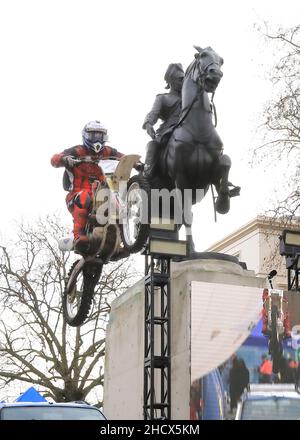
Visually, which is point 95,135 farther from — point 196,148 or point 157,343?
point 157,343

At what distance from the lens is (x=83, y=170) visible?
46.2ft

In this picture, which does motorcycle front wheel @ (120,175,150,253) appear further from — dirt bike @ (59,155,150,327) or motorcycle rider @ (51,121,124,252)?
motorcycle rider @ (51,121,124,252)

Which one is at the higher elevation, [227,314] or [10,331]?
[10,331]

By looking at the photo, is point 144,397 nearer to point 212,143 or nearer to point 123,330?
point 123,330

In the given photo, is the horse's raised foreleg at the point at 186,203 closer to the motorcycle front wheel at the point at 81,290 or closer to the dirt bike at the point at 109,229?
the dirt bike at the point at 109,229

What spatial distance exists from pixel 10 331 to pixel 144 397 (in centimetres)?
1938

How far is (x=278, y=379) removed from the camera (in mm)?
10898

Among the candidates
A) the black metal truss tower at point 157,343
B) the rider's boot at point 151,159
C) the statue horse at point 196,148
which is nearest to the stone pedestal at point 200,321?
the black metal truss tower at point 157,343

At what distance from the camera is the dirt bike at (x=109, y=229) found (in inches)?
474

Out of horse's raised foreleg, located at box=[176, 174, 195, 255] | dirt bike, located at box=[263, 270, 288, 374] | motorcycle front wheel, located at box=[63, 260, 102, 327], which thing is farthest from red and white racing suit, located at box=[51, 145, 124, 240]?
dirt bike, located at box=[263, 270, 288, 374]

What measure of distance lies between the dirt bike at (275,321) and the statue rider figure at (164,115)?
8.31 feet
